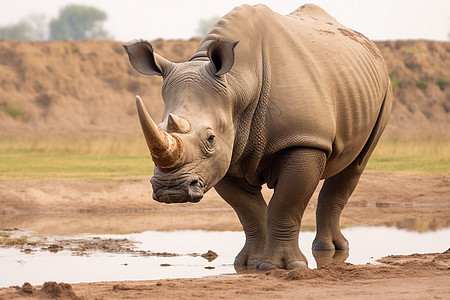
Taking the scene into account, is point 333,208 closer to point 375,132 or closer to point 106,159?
point 375,132

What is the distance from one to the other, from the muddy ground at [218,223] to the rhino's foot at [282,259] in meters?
0.40

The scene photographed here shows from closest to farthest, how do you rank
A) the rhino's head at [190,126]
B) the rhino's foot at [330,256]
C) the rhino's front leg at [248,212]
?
the rhino's head at [190,126], the rhino's front leg at [248,212], the rhino's foot at [330,256]

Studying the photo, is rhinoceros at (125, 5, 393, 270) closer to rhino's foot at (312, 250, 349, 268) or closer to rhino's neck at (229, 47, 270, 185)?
rhino's neck at (229, 47, 270, 185)

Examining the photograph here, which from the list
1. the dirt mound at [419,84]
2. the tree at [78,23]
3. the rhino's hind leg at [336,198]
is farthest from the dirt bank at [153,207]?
the tree at [78,23]

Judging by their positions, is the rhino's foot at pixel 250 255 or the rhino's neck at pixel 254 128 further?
the rhino's foot at pixel 250 255

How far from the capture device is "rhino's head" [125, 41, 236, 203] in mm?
5441

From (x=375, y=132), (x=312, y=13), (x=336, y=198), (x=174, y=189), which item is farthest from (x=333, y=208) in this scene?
(x=174, y=189)

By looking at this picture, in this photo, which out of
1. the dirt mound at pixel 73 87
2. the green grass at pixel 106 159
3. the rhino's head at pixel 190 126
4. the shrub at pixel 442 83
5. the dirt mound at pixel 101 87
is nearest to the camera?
the rhino's head at pixel 190 126

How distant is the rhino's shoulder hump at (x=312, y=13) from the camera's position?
813 cm

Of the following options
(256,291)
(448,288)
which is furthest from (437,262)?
(256,291)

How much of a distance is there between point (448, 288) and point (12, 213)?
8192mm

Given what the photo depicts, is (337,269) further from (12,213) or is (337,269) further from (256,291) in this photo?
(12,213)

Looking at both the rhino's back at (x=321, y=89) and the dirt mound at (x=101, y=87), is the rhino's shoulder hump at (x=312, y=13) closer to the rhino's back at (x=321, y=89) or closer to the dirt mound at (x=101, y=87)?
the rhino's back at (x=321, y=89)

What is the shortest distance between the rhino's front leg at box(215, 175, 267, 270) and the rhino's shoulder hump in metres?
1.80
